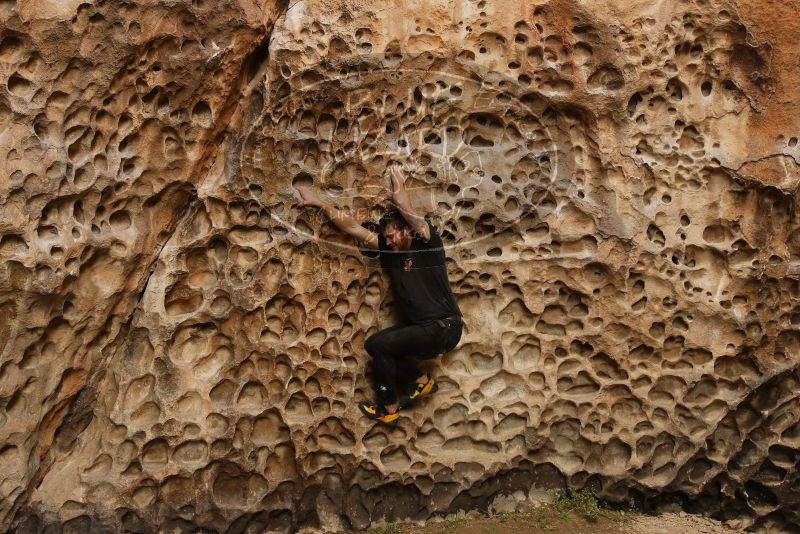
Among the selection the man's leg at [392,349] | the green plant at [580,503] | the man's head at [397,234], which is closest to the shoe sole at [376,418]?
the man's leg at [392,349]

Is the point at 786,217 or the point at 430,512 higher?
the point at 786,217

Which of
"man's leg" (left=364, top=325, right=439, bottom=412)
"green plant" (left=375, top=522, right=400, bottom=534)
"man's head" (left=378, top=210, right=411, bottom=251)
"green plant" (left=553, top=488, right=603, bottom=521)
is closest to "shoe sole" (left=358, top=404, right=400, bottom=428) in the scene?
"man's leg" (left=364, top=325, right=439, bottom=412)

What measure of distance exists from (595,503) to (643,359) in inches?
36.2

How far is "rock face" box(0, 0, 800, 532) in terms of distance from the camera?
4.42 m

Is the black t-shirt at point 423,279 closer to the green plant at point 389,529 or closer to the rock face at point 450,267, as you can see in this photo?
the rock face at point 450,267

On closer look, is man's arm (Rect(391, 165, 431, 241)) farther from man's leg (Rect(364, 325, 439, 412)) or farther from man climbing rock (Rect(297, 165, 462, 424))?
man's leg (Rect(364, 325, 439, 412))

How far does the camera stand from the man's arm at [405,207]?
14.8ft

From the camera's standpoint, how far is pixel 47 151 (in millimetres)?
4129

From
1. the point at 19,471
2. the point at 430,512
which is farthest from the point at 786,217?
the point at 19,471

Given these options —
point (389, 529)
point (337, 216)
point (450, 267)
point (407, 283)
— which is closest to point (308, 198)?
point (337, 216)

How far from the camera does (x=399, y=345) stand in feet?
15.1

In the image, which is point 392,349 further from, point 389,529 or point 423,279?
point 389,529

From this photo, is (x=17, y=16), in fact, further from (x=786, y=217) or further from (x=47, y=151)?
(x=786, y=217)

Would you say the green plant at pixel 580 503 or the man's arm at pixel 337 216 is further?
the green plant at pixel 580 503
